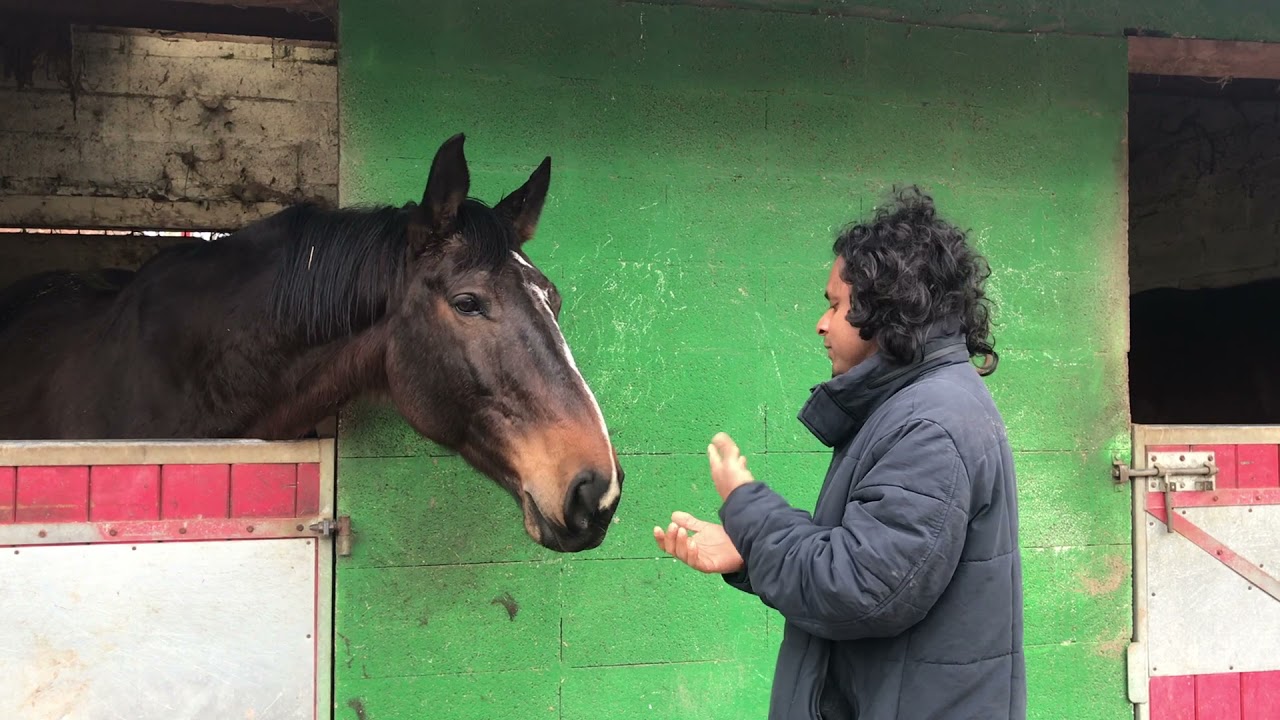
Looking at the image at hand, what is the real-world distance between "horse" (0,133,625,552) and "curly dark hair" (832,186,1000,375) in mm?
726

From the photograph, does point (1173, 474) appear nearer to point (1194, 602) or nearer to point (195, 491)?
point (1194, 602)

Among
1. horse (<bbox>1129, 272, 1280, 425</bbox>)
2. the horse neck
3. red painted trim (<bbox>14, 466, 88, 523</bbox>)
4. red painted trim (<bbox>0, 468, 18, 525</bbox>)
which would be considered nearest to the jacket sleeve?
the horse neck

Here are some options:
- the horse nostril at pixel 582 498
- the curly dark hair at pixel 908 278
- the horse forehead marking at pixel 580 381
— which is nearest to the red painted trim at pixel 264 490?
the horse forehead marking at pixel 580 381

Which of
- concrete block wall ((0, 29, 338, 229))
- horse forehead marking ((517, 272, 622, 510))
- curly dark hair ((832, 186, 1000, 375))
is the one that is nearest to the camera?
curly dark hair ((832, 186, 1000, 375))

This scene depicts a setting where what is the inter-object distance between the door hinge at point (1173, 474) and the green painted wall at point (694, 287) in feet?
0.26

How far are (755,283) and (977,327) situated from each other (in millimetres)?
1354

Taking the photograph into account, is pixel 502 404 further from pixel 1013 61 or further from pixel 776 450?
pixel 1013 61

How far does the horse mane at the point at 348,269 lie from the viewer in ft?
7.30

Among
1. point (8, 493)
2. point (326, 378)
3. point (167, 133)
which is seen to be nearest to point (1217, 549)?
point (326, 378)

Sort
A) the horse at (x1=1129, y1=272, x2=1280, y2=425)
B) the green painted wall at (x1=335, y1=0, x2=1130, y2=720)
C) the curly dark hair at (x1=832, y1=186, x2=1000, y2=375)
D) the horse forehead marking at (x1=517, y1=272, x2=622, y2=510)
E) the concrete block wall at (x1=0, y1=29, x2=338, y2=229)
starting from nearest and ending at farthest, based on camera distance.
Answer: the curly dark hair at (x1=832, y1=186, x2=1000, y2=375) < the horse forehead marking at (x1=517, y1=272, x2=622, y2=510) < the green painted wall at (x1=335, y1=0, x2=1130, y2=720) < the concrete block wall at (x1=0, y1=29, x2=338, y2=229) < the horse at (x1=1129, y1=272, x2=1280, y2=425)

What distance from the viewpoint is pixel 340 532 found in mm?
2482

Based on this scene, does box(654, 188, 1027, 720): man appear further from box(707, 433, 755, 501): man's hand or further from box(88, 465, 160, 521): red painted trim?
box(88, 465, 160, 521): red painted trim

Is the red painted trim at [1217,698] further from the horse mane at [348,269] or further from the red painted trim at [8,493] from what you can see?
the red painted trim at [8,493]

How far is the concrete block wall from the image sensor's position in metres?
4.26
